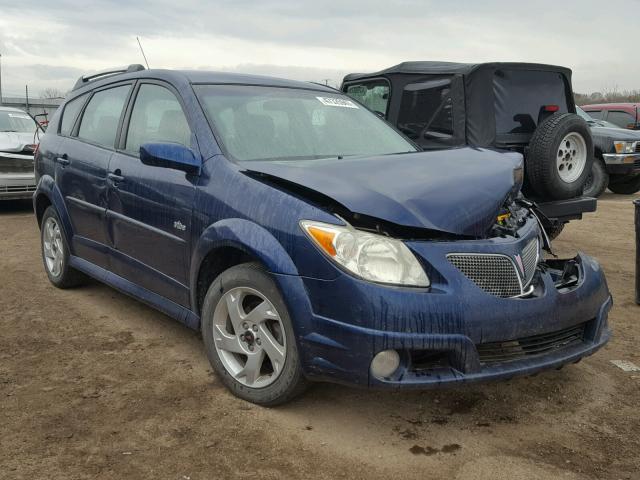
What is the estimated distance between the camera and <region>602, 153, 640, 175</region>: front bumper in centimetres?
1138

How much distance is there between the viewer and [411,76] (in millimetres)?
6332

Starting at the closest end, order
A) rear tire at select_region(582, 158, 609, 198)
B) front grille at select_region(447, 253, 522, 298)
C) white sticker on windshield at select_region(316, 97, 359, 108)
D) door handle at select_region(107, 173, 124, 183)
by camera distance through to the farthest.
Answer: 1. front grille at select_region(447, 253, 522, 298)
2. door handle at select_region(107, 173, 124, 183)
3. white sticker on windshield at select_region(316, 97, 359, 108)
4. rear tire at select_region(582, 158, 609, 198)

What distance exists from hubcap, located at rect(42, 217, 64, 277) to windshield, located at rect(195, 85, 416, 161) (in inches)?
84.9

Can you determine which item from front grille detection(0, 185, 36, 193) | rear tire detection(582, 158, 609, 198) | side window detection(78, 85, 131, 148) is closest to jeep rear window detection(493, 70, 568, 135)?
side window detection(78, 85, 131, 148)

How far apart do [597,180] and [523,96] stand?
6353 millimetres

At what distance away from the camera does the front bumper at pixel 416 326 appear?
2580 mm

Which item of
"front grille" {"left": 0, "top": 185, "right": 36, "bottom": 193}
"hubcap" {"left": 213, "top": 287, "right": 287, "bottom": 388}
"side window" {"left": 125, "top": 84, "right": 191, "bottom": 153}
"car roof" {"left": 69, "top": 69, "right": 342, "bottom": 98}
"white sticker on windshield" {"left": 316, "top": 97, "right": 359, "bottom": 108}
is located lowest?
"front grille" {"left": 0, "top": 185, "right": 36, "bottom": 193}

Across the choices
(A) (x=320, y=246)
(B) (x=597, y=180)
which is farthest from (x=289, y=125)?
(B) (x=597, y=180)

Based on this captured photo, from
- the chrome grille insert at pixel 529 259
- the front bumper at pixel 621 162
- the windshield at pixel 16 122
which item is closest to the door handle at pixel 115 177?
the chrome grille insert at pixel 529 259

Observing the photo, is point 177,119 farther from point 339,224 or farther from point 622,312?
point 622,312

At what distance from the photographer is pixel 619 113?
14.5 m

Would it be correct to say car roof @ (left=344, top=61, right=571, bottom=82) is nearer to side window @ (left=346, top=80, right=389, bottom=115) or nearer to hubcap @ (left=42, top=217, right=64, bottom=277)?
side window @ (left=346, top=80, right=389, bottom=115)

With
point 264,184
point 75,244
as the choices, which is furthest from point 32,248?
point 264,184

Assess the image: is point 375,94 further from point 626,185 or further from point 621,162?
point 626,185
